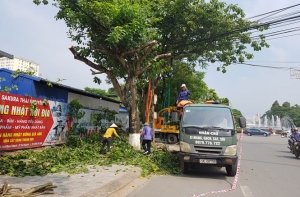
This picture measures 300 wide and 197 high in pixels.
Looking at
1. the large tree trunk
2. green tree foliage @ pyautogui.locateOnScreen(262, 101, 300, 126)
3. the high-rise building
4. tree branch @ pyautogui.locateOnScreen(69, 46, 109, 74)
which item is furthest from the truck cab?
green tree foliage @ pyautogui.locateOnScreen(262, 101, 300, 126)

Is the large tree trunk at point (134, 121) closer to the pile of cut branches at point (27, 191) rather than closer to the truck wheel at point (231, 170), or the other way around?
the truck wheel at point (231, 170)

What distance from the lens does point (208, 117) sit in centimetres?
952

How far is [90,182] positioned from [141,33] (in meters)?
6.93

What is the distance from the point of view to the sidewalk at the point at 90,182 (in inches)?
237

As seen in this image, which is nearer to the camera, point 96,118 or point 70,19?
point 70,19

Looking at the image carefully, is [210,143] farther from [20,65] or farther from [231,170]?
[20,65]

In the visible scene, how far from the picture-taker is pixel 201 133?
8883mm

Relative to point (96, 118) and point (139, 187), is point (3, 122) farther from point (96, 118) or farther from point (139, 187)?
point (96, 118)

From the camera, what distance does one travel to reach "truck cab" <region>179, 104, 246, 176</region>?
868 cm

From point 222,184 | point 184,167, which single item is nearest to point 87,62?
point 184,167

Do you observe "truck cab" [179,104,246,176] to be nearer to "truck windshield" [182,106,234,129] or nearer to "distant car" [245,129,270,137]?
"truck windshield" [182,106,234,129]

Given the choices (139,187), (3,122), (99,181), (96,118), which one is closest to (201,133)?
(139,187)

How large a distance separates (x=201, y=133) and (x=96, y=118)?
9366 millimetres

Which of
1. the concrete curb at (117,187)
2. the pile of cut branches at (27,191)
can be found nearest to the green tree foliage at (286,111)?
the concrete curb at (117,187)
